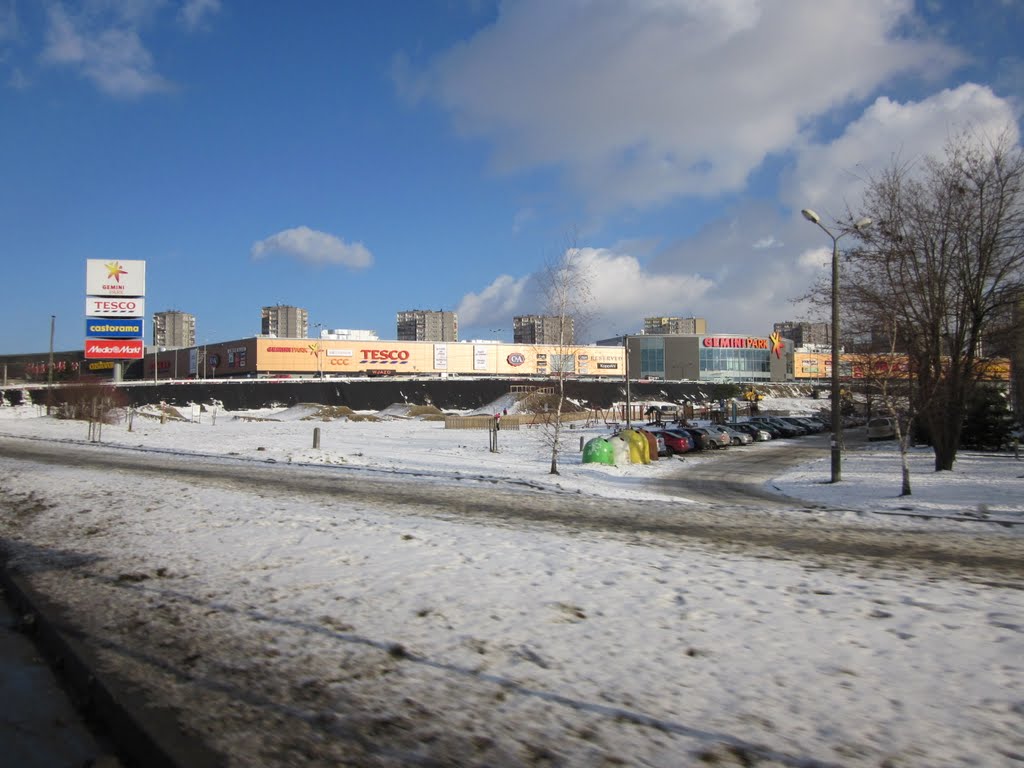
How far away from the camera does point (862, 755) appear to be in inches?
137

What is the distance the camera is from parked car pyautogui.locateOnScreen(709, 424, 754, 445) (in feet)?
135

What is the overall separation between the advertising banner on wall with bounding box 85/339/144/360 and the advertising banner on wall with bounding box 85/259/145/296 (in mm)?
3786

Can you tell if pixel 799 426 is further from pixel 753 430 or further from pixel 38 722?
pixel 38 722

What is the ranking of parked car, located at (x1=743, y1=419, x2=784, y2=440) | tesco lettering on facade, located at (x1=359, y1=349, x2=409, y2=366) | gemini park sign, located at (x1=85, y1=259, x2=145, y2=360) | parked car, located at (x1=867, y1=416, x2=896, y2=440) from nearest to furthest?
parked car, located at (x1=867, y1=416, x2=896, y2=440) → parked car, located at (x1=743, y1=419, x2=784, y2=440) → gemini park sign, located at (x1=85, y1=259, x2=145, y2=360) → tesco lettering on facade, located at (x1=359, y1=349, x2=409, y2=366)

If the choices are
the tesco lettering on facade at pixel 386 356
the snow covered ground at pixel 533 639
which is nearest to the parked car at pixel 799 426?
the snow covered ground at pixel 533 639

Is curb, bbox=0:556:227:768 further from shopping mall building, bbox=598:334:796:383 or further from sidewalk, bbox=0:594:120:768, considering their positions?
shopping mall building, bbox=598:334:796:383

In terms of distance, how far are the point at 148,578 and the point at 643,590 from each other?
5.17m

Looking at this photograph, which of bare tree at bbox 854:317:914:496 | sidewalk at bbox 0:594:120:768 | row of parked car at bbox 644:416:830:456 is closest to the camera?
sidewalk at bbox 0:594:120:768

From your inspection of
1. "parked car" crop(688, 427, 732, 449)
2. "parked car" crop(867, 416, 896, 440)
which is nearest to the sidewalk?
"parked car" crop(688, 427, 732, 449)

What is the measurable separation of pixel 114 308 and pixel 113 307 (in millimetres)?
114

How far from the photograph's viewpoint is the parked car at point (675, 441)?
3353cm

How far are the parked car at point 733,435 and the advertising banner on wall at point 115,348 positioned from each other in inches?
1736

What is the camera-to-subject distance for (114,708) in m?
4.25

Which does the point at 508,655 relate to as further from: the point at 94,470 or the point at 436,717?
the point at 94,470
